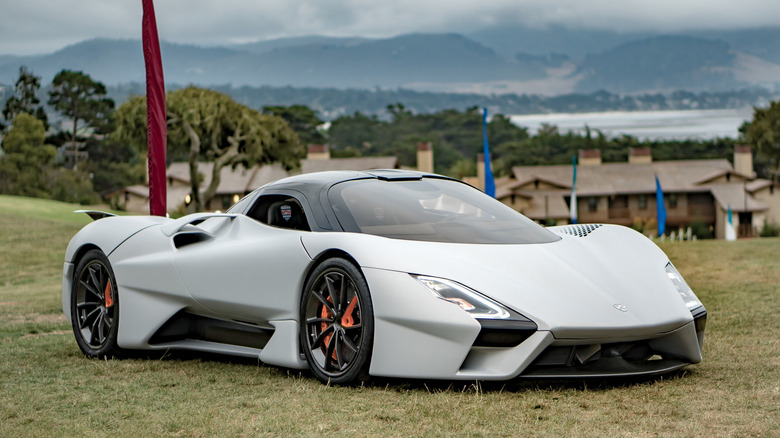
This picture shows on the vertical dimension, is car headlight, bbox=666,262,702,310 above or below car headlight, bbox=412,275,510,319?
below

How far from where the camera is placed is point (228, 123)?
60.0 meters

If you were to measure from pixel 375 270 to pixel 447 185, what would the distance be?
161cm

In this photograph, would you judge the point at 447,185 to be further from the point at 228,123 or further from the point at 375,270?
the point at 228,123

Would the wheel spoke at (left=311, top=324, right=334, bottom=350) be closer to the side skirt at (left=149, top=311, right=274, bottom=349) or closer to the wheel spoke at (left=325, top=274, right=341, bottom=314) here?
the wheel spoke at (left=325, top=274, right=341, bottom=314)

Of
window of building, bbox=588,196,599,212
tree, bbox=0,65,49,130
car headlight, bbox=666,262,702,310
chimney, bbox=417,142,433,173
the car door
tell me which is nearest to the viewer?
car headlight, bbox=666,262,702,310

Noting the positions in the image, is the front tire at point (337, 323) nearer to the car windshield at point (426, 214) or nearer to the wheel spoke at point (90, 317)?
the car windshield at point (426, 214)

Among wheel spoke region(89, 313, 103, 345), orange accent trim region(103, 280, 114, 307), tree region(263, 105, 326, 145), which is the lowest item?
wheel spoke region(89, 313, 103, 345)

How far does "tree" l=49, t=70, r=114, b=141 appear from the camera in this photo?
109 m

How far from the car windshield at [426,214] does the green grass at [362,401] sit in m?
0.95

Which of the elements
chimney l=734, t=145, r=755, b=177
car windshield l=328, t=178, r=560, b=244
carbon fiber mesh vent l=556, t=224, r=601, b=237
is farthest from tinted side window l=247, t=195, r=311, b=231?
chimney l=734, t=145, r=755, b=177

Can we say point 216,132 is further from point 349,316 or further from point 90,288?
point 349,316

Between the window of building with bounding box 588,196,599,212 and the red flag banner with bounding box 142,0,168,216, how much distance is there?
229ft

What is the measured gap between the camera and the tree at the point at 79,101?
359 feet

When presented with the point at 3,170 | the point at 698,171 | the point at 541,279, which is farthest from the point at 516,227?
the point at 3,170
